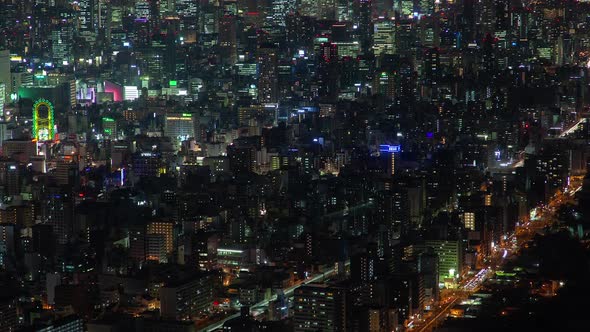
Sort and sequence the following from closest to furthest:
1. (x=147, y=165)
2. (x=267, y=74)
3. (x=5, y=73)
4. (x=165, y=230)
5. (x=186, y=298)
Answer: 1. (x=186, y=298)
2. (x=165, y=230)
3. (x=147, y=165)
4. (x=5, y=73)
5. (x=267, y=74)

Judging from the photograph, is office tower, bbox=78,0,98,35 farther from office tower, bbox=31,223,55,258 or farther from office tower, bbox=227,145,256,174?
office tower, bbox=31,223,55,258

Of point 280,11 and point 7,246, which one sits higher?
point 280,11

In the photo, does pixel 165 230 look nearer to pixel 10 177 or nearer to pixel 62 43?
pixel 10 177

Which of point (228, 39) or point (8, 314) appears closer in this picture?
point (8, 314)

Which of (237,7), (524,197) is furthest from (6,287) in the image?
(237,7)

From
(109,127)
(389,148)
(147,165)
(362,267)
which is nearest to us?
(362,267)

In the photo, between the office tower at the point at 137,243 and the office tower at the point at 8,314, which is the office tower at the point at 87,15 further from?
the office tower at the point at 8,314

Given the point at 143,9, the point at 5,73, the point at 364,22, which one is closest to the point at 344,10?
the point at 364,22

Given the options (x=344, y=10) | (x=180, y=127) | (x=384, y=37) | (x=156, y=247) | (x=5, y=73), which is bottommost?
(x=156, y=247)
